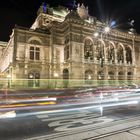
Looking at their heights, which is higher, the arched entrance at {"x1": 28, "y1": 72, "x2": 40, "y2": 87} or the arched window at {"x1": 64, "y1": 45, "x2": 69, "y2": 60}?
the arched window at {"x1": 64, "y1": 45, "x2": 69, "y2": 60}

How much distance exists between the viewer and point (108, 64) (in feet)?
118

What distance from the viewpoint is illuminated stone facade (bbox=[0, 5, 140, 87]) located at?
99.4ft

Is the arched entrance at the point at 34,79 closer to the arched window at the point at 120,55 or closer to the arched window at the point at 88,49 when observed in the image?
the arched window at the point at 88,49

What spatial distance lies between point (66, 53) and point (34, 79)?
29.3 feet

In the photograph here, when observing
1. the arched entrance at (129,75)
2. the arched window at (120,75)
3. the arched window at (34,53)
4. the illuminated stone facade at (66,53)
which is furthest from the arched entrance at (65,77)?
the arched entrance at (129,75)

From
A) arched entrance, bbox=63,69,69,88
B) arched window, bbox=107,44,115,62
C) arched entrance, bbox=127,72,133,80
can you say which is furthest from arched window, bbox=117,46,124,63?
arched entrance, bbox=63,69,69,88

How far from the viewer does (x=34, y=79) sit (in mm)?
29922

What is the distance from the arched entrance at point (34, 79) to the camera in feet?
98.3

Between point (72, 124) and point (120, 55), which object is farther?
point (120, 55)

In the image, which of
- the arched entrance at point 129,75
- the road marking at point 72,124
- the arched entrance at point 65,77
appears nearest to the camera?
the road marking at point 72,124

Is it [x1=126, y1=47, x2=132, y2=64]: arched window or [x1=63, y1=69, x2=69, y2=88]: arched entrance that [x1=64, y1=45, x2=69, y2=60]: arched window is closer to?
[x1=63, y1=69, x2=69, y2=88]: arched entrance

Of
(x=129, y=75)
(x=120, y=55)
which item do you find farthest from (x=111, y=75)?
(x=120, y=55)

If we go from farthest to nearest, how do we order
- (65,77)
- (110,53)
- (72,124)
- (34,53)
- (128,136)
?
(110,53)
(65,77)
(34,53)
(72,124)
(128,136)

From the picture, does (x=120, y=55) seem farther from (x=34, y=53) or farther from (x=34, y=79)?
(x=34, y=79)
